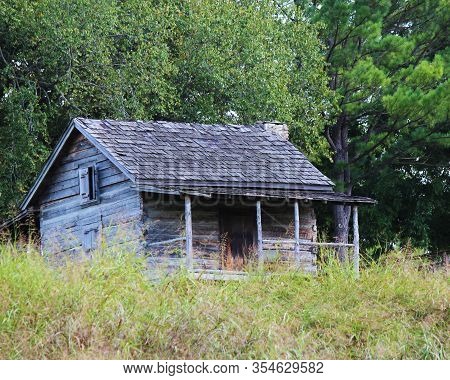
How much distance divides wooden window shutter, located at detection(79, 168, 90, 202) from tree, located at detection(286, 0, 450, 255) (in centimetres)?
1066

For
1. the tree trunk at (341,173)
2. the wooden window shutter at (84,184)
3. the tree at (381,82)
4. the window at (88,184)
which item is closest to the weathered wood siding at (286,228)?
the window at (88,184)

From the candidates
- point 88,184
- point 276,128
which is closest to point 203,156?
point 88,184

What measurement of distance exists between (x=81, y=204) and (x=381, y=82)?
1211 cm

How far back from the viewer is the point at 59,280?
18.5m

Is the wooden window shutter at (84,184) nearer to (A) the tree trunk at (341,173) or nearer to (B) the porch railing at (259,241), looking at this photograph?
(B) the porch railing at (259,241)

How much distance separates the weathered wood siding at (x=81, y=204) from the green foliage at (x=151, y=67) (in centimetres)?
391

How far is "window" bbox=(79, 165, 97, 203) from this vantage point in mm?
30625

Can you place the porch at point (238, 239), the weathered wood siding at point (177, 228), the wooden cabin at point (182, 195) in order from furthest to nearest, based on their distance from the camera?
the wooden cabin at point (182, 195)
the weathered wood siding at point (177, 228)
the porch at point (238, 239)

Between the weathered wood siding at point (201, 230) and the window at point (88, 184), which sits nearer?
the weathered wood siding at point (201, 230)

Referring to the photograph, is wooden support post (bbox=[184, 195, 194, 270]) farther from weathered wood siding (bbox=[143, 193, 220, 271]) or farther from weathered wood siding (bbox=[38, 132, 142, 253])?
weathered wood siding (bbox=[38, 132, 142, 253])

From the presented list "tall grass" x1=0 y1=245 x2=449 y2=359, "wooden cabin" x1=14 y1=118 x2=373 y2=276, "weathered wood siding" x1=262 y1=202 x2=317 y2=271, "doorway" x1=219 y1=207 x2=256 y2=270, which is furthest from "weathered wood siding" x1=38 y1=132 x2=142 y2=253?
"tall grass" x1=0 y1=245 x2=449 y2=359

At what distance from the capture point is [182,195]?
91.9 ft

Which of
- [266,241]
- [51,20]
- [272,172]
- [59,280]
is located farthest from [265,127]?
[59,280]

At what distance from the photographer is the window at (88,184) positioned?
30.6 meters
